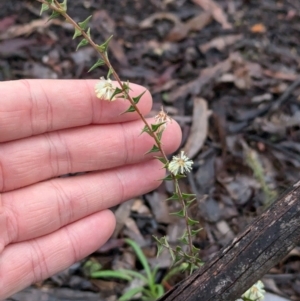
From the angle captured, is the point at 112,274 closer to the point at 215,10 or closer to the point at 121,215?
the point at 121,215

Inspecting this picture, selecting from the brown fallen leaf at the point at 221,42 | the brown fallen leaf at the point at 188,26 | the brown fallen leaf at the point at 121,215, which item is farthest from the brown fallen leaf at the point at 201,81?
the brown fallen leaf at the point at 121,215

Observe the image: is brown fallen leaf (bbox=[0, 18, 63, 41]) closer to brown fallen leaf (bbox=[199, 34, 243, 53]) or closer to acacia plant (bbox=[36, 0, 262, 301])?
brown fallen leaf (bbox=[199, 34, 243, 53])

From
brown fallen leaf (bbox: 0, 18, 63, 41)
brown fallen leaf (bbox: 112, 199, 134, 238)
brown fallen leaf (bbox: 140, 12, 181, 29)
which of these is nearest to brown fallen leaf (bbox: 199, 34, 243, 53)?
brown fallen leaf (bbox: 140, 12, 181, 29)

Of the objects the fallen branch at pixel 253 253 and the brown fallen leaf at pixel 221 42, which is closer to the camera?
the fallen branch at pixel 253 253

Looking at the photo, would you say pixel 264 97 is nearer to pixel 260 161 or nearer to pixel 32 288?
pixel 260 161

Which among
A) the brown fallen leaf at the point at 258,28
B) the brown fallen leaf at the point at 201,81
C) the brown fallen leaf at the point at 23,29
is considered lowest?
the brown fallen leaf at the point at 201,81

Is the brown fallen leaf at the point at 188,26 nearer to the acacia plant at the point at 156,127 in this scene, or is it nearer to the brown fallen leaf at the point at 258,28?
the brown fallen leaf at the point at 258,28
